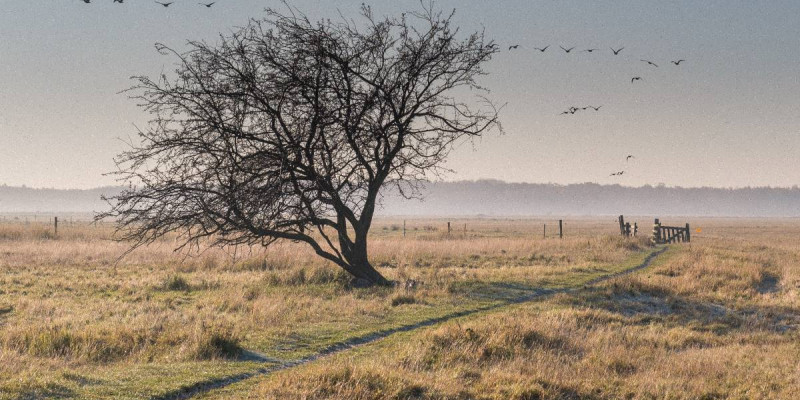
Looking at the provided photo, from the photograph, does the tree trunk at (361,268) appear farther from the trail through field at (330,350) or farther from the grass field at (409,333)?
the trail through field at (330,350)

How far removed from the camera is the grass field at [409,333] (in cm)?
906

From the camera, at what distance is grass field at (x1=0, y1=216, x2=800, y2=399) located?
29.7 feet

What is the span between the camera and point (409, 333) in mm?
13078

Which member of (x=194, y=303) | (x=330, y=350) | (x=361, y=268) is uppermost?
(x=361, y=268)

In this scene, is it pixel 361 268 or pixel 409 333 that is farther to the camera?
pixel 361 268

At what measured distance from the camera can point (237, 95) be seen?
17219mm

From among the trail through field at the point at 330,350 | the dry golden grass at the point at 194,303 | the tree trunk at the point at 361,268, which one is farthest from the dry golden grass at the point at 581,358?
the tree trunk at the point at 361,268

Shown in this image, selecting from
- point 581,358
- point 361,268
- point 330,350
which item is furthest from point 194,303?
point 581,358

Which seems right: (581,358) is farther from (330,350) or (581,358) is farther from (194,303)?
(194,303)

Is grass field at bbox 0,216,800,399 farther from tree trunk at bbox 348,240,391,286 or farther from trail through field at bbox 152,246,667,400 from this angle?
tree trunk at bbox 348,240,391,286

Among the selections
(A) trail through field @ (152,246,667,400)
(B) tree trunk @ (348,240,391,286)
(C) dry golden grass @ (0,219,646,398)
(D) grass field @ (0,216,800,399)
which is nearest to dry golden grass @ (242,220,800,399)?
(D) grass field @ (0,216,800,399)

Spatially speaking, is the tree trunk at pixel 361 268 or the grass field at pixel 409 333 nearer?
the grass field at pixel 409 333

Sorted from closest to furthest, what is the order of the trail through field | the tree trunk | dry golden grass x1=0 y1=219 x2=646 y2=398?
the trail through field, dry golden grass x1=0 y1=219 x2=646 y2=398, the tree trunk

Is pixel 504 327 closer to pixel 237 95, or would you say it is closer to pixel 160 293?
pixel 237 95
